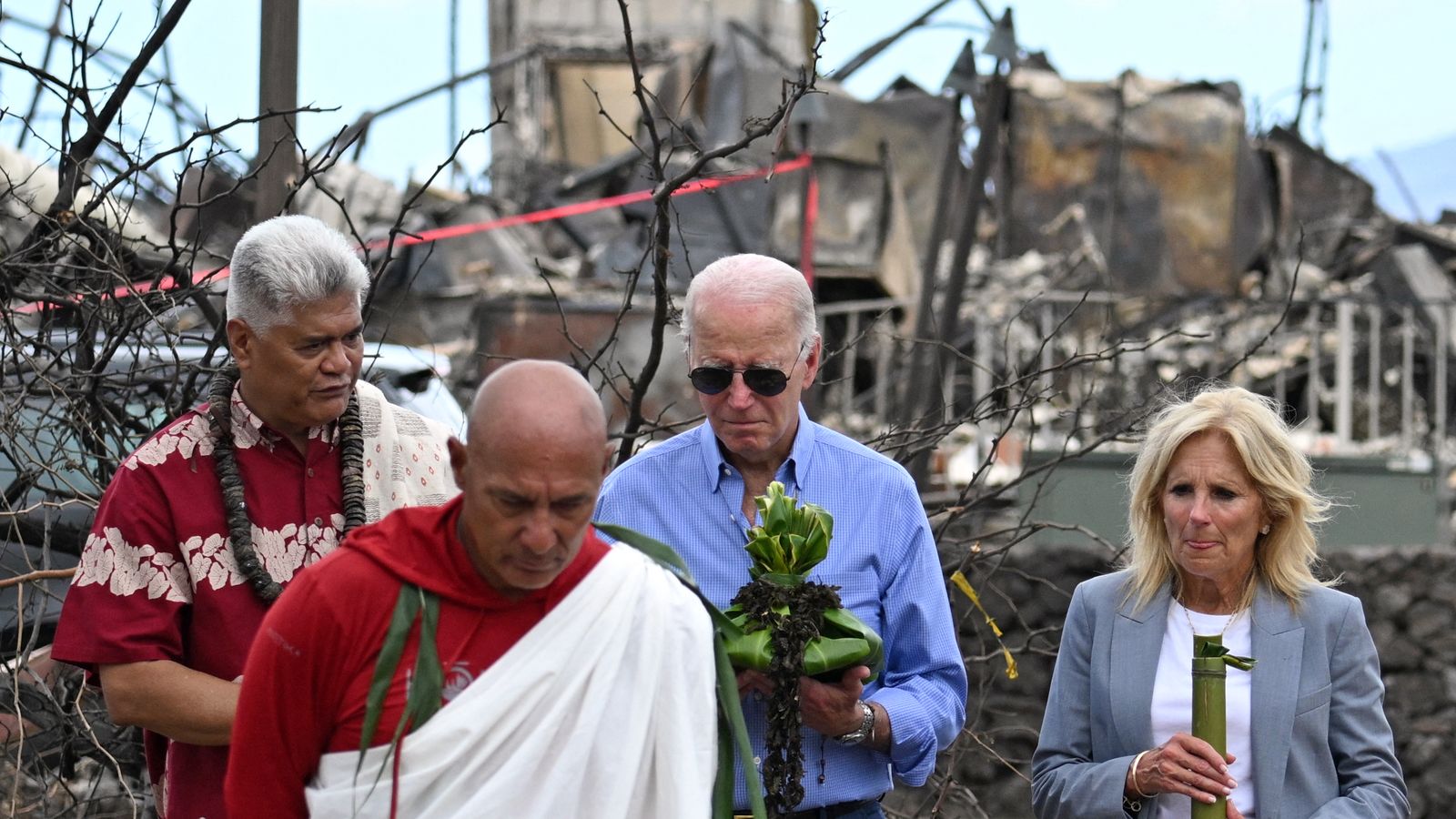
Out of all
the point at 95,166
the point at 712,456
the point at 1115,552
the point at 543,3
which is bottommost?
the point at 1115,552

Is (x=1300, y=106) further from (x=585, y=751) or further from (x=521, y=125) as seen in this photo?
(x=585, y=751)

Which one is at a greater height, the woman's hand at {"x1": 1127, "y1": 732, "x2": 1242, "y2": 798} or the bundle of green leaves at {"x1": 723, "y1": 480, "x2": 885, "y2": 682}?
the bundle of green leaves at {"x1": 723, "y1": 480, "x2": 885, "y2": 682}

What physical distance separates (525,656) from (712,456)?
3.64ft

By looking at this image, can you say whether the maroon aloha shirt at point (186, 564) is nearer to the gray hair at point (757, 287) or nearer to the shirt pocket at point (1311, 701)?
the gray hair at point (757, 287)

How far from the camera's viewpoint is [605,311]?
10.1m

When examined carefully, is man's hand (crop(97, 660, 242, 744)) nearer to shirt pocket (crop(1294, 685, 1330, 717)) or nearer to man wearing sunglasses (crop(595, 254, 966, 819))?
man wearing sunglasses (crop(595, 254, 966, 819))

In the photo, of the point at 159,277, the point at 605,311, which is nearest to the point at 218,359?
the point at 159,277

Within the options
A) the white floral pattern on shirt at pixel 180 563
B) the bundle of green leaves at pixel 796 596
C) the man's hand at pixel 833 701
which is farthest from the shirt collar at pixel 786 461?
the white floral pattern on shirt at pixel 180 563

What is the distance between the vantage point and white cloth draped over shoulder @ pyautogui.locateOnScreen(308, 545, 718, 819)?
7.80ft

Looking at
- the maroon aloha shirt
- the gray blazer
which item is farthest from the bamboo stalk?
the maroon aloha shirt

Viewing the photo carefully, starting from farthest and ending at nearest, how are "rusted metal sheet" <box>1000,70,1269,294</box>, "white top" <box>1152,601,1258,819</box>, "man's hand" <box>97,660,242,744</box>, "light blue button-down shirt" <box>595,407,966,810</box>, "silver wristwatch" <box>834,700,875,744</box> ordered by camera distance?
"rusted metal sheet" <box>1000,70,1269,294</box> < "white top" <box>1152,601,1258,819</box> < "light blue button-down shirt" <box>595,407,966,810</box> < "silver wristwatch" <box>834,700,875,744</box> < "man's hand" <box>97,660,242,744</box>

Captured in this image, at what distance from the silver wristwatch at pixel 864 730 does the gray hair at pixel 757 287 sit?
73cm

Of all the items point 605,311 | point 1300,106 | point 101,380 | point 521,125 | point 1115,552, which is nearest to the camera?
point 101,380

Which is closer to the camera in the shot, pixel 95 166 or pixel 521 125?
pixel 95 166
